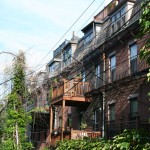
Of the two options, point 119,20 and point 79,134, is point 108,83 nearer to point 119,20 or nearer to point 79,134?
point 79,134

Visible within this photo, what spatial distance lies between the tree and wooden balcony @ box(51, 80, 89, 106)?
2.70m

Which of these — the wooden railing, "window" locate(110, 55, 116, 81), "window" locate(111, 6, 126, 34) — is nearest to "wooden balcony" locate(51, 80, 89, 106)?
the wooden railing

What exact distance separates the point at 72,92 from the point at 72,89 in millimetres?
260

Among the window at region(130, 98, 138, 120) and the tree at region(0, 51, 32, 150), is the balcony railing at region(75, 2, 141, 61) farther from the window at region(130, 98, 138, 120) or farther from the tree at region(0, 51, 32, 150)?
the tree at region(0, 51, 32, 150)

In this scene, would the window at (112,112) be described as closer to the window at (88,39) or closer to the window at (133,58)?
the window at (133,58)

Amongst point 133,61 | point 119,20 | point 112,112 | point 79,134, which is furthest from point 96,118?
point 119,20

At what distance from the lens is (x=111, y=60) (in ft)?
86.1

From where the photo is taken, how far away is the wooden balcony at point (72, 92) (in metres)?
27.3

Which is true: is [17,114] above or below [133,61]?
below

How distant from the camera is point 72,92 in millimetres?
27719

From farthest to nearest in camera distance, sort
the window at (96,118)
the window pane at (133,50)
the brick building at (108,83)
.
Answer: the window at (96,118) < the window pane at (133,50) < the brick building at (108,83)

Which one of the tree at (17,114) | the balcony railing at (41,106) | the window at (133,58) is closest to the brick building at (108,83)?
the window at (133,58)

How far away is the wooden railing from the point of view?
89.7ft

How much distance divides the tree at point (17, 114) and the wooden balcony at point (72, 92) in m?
2.70
